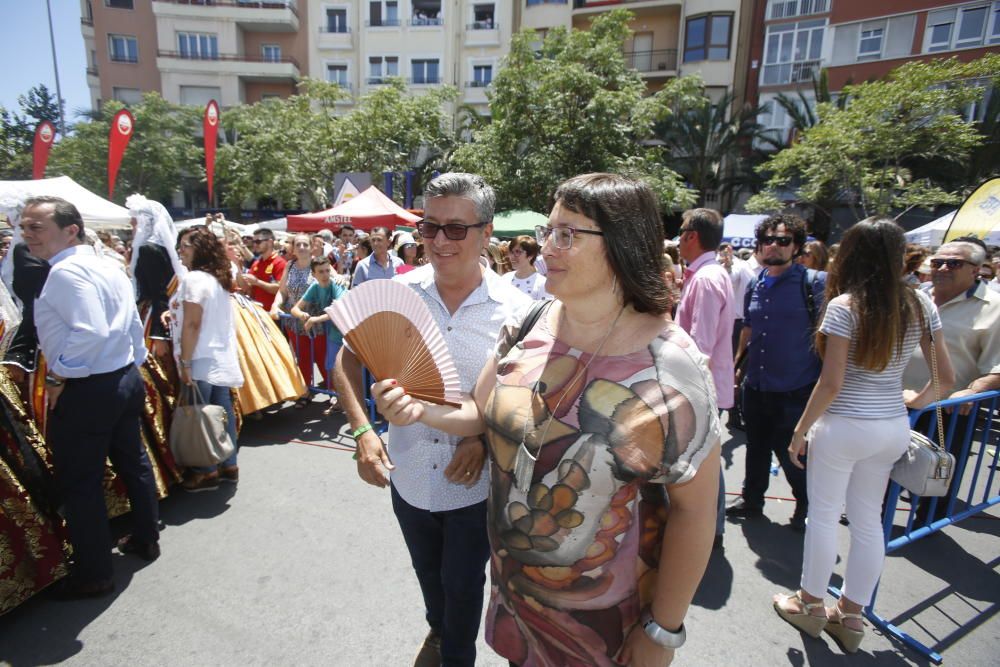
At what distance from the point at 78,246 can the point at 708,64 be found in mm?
29364

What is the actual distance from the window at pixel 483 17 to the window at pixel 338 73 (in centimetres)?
829

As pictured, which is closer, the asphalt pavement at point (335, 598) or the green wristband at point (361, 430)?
the green wristband at point (361, 430)

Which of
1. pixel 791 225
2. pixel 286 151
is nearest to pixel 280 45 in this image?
pixel 286 151

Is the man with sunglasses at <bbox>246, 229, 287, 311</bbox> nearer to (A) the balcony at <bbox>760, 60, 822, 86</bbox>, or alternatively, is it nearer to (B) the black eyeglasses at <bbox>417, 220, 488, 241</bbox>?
(B) the black eyeglasses at <bbox>417, 220, 488, 241</bbox>

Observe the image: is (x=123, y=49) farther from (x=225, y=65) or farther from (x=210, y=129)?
(x=210, y=129)

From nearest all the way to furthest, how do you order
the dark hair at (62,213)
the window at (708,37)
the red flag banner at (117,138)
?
the dark hair at (62,213) → the red flag banner at (117,138) → the window at (708,37)

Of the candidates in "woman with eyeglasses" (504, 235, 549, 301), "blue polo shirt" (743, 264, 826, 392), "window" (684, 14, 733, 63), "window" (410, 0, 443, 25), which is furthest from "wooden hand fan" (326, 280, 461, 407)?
"window" (410, 0, 443, 25)

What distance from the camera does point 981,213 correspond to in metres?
6.31

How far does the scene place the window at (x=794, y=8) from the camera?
77.2 feet

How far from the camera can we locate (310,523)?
136 inches

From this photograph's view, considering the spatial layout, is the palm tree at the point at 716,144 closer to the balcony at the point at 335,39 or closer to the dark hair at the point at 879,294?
the balcony at the point at 335,39

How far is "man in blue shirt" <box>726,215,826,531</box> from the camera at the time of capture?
10.8ft

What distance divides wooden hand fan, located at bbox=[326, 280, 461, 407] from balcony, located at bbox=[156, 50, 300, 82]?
120 ft

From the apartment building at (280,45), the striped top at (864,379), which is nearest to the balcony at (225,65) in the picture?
the apartment building at (280,45)
